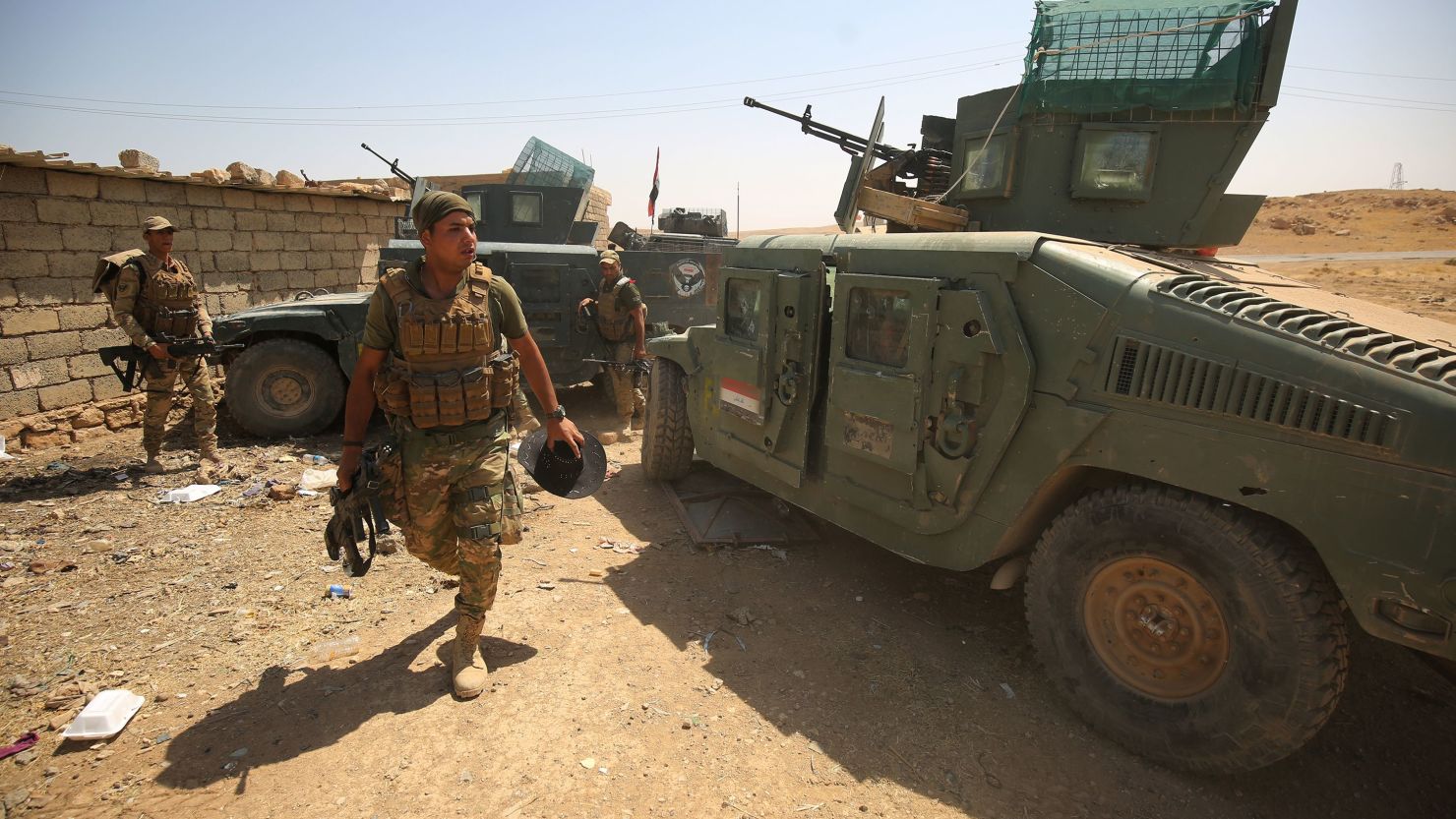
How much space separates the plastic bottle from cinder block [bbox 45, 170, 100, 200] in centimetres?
569

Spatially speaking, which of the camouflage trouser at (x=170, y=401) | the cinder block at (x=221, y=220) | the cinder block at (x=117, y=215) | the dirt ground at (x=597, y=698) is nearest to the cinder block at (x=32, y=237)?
the cinder block at (x=117, y=215)

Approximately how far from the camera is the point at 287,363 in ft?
21.1

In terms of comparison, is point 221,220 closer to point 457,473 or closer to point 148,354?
point 148,354

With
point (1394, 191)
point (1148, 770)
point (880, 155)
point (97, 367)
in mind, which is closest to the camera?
point (1148, 770)

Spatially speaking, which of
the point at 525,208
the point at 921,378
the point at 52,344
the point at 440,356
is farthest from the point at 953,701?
the point at 525,208

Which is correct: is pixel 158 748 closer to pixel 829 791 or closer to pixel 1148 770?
pixel 829 791

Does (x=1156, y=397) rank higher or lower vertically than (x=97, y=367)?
higher

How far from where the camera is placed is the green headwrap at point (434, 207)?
2.65 meters

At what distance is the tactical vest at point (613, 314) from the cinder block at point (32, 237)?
15.0 ft

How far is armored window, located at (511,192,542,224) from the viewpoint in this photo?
9945mm

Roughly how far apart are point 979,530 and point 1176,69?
9.66 feet

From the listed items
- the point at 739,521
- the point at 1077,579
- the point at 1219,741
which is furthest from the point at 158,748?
the point at 1219,741

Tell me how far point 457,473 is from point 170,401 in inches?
162

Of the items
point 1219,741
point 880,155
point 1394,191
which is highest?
point 1394,191
